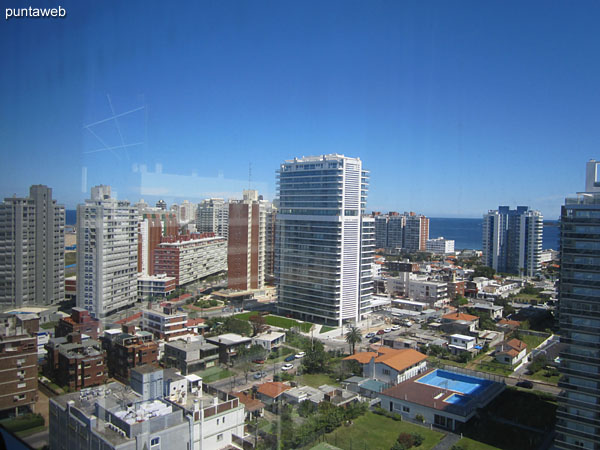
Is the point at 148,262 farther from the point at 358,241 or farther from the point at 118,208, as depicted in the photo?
the point at 358,241

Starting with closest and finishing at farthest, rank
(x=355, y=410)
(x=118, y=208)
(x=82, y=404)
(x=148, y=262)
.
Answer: (x=82, y=404), (x=355, y=410), (x=118, y=208), (x=148, y=262)

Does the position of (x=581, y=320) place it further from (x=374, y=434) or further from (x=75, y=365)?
(x=75, y=365)

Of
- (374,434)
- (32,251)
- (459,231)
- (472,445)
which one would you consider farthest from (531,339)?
(459,231)

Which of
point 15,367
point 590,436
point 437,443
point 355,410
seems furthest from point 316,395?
point 15,367

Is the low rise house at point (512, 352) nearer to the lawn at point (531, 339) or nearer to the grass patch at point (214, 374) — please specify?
the lawn at point (531, 339)

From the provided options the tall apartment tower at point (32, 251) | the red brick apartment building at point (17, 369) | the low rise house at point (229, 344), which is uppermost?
the tall apartment tower at point (32, 251)

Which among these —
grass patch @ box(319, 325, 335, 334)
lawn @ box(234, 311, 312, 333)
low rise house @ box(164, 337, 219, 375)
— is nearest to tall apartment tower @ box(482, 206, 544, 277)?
grass patch @ box(319, 325, 335, 334)

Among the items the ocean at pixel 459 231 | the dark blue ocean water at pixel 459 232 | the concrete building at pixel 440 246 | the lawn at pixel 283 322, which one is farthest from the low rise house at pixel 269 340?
the concrete building at pixel 440 246

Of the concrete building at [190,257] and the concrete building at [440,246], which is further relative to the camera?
the concrete building at [440,246]
